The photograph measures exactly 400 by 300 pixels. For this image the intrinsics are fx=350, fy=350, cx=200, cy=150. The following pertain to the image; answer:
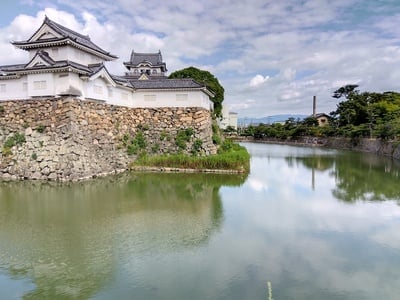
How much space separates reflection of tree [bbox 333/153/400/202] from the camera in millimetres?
11422

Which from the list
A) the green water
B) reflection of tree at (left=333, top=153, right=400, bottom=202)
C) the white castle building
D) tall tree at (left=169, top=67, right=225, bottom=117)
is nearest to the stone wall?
the white castle building

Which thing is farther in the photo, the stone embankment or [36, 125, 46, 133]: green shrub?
the stone embankment

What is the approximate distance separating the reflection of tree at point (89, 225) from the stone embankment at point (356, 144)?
17.9 m

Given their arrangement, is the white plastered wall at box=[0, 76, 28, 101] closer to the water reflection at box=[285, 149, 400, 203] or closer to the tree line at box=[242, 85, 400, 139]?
the water reflection at box=[285, 149, 400, 203]

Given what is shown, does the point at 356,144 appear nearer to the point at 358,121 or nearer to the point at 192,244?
the point at 358,121

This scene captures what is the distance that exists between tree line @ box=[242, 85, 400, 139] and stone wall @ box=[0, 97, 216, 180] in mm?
16523

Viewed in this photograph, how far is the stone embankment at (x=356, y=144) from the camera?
2498 centimetres

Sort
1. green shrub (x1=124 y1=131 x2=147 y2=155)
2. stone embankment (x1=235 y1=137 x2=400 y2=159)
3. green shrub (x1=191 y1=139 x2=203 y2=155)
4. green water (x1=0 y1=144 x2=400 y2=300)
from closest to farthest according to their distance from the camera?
green water (x1=0 y1=144 x2=400 y2=300), green shrub (x1=124 y1=131 x2=147 y2=155), green shrub (x1=191 y1=139 x2=203 y2=155), stone embankment (x1=235 y1=137 x2=400 y2=159)

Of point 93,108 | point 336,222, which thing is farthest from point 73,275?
point 93,108

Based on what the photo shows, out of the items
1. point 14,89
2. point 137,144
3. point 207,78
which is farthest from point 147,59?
point 14,89

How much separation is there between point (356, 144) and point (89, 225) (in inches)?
1181

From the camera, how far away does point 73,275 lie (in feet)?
17.1

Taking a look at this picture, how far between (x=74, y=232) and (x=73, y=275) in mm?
2078

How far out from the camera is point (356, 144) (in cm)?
3238
